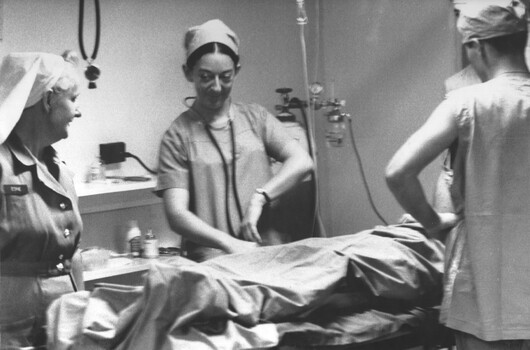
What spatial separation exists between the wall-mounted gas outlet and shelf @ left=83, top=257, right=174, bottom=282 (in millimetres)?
394

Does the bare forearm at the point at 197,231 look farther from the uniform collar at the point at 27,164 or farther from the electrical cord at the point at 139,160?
the electrical cord at the point at 139,160

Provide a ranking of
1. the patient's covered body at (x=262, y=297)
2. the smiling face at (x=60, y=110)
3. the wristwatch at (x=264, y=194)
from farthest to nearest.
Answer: the wristwatch at (x=264, y=194)
the smiling face at (x=60, y=110)
the patient's covered body at (x=262, y=297)

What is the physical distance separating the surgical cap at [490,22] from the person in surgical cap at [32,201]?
0.92 metres

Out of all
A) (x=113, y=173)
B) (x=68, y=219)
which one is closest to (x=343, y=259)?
(x=68, y=219)

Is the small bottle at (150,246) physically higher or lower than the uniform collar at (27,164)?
lower

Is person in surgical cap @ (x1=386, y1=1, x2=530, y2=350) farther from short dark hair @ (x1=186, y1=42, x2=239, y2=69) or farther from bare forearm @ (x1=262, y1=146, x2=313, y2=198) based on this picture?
short dark hair @ (x1=186, y1=42, x2=239, y2=69)

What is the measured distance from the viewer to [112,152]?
3242mm

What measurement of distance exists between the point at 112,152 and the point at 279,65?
3.13 feet

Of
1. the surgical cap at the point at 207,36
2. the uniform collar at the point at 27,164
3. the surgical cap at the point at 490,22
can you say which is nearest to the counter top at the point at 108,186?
the surgical cap at the point at 207,36

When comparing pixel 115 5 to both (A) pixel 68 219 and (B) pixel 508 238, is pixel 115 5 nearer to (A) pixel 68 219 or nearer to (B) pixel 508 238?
(A) pixel 68 219

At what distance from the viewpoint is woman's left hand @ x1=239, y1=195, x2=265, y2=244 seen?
2.39 meters

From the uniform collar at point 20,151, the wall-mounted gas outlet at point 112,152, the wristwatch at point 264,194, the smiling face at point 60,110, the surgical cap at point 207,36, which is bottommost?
the wristwatch at point 264,194

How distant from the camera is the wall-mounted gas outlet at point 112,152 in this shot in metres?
3.22

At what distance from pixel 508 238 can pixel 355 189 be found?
6.22 feet
